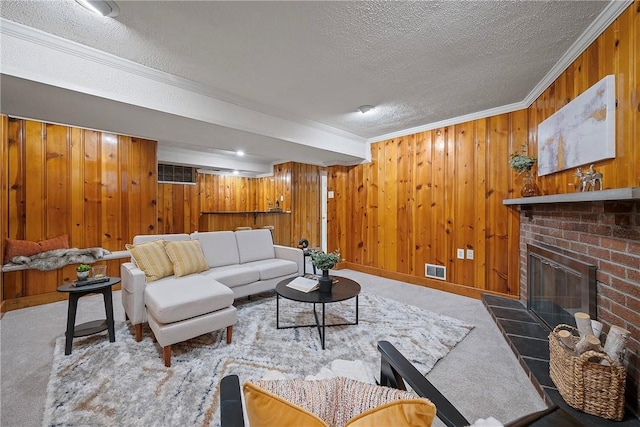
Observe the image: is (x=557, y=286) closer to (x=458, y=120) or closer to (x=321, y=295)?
(x=321, y=295)

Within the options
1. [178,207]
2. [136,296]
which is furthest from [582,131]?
[178,207]

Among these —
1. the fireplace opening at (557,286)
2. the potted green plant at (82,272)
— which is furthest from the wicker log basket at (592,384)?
the potted green plant at (82,272)

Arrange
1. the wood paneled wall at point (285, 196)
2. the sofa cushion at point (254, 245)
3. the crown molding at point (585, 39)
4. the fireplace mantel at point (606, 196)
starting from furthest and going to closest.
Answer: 1. the wood paneled wall at point (285, 196)
2. the sofa cushion at point (254, 245)
3. the crown molding at point (585, 39)
4. the fireplace mantel at point (606, 196)

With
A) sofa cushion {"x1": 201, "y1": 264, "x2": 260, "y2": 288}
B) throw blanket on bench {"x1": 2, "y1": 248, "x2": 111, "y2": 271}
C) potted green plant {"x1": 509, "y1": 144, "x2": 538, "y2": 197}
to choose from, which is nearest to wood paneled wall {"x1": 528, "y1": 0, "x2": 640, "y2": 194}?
potted green plant {"x1": 509, "y1": 144, "x2": 538, "y2": 197}

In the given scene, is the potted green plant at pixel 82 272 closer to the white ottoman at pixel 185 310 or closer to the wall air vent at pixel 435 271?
the white ottoman at pixel 185 310

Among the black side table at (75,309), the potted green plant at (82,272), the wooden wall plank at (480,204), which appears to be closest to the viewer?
the black side table at (75,309)

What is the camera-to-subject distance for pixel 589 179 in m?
1.78

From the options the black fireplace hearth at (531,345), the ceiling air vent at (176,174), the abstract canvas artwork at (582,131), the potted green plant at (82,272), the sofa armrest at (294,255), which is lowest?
the black fireplace hearth at (531,345)

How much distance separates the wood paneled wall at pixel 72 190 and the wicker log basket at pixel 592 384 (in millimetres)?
4921

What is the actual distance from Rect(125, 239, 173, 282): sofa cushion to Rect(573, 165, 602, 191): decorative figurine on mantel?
3633 millimetres

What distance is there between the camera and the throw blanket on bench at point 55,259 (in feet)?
10.0

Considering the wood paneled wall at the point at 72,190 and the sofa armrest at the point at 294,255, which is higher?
the wood paneled wall at the point at 72,190

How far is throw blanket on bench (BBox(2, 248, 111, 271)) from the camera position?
10.0ft

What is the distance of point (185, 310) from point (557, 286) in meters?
3.11
